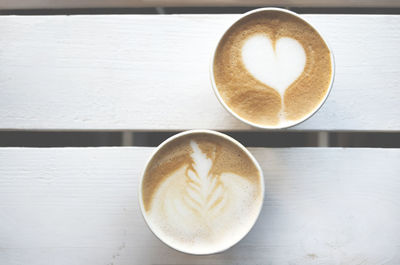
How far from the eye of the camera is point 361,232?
0.66 meters

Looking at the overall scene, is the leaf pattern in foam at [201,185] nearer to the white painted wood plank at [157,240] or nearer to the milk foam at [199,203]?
the milk foam at [199,203]

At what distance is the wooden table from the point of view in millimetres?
662

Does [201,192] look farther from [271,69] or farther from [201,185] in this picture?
[271,69]

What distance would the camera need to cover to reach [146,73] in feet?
2.20

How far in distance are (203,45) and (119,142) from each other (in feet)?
1.08

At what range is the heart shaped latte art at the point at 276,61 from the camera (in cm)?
60

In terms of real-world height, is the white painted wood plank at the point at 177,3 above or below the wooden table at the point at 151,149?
above

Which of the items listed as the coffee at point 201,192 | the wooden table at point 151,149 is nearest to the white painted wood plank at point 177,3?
the wooden table at point 151,149

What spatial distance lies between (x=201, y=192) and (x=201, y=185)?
12 millimetres

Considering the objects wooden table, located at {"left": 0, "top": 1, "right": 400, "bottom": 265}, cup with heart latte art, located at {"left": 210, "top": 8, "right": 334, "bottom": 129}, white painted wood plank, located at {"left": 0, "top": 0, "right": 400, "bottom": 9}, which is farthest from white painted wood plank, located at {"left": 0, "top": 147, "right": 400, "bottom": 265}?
white painted wood plank, located at {"left": 0, "top": 0, "right": 400, "bottom": 9}

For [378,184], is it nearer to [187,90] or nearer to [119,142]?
[187,90]

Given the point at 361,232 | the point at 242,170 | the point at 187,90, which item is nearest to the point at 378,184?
the point at 361,232

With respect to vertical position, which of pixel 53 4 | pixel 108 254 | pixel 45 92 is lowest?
pixel 108 254

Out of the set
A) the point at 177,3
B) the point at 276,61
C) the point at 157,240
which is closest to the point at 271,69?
the point at 276,61
